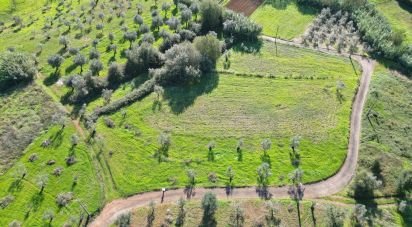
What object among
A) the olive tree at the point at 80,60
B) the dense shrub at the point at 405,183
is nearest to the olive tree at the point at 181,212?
the dense shrub at the point at 405,183

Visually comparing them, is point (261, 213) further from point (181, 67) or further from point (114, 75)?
point (114, 75)

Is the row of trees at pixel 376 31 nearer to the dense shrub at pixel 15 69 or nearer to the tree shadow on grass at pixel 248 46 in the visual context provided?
the tree shadow on grass at pixel 248 46

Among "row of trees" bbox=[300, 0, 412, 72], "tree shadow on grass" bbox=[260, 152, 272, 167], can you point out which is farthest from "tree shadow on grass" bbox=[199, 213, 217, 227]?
"row of trees" bbox=[300, 0, 412, 72]

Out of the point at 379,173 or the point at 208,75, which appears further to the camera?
the point at 208,75

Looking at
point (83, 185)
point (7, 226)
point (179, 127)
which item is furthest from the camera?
point (179, 127)

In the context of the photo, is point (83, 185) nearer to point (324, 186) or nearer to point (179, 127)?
point (179, 127)

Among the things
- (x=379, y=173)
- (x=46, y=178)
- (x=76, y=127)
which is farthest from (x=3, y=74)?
(x=379, y=173)
